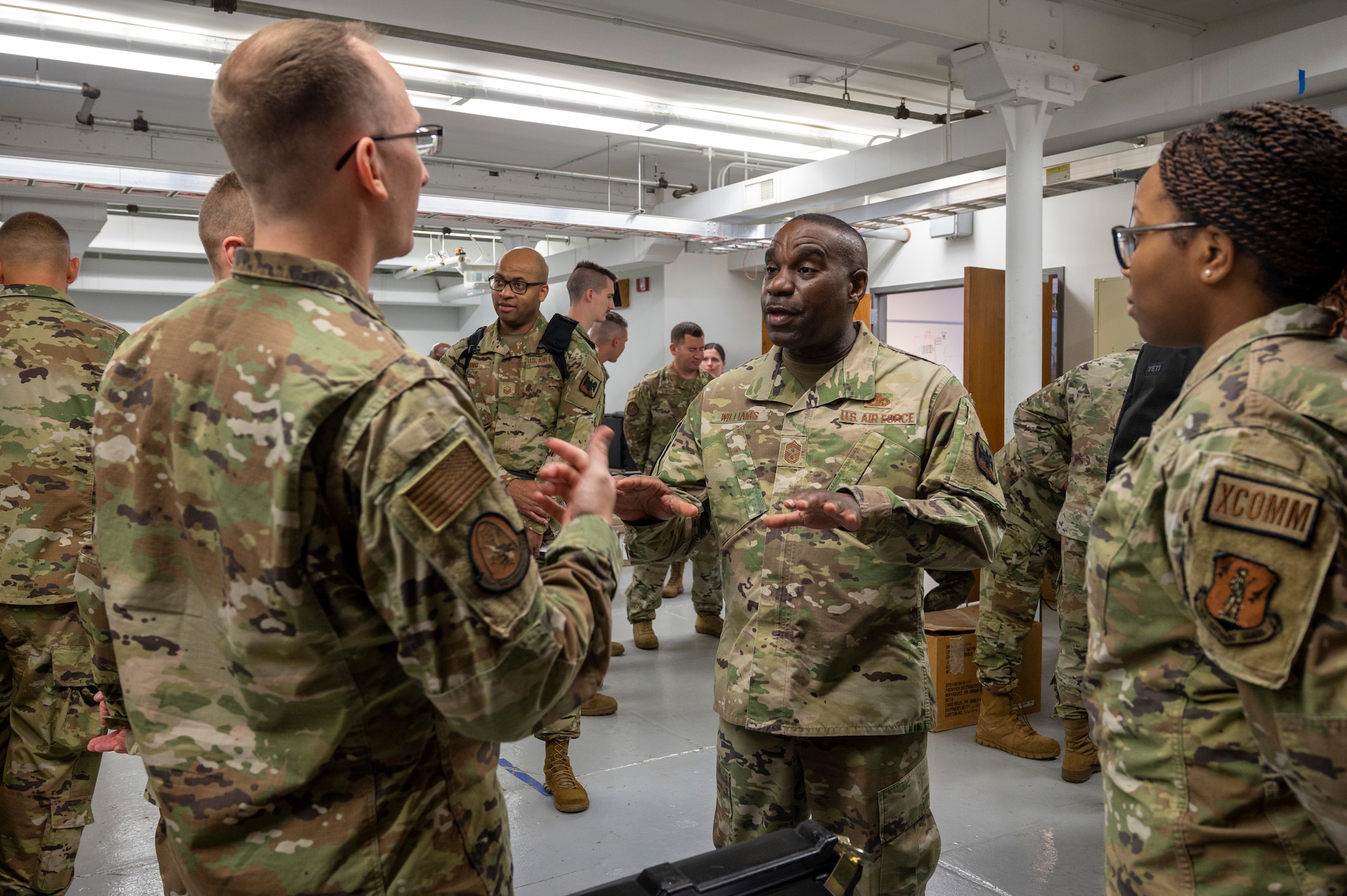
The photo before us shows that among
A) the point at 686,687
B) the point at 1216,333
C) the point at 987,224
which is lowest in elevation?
the point at 686,687

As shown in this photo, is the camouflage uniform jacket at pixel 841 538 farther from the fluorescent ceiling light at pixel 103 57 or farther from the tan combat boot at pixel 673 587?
the fluorescent ceiling light at pixel 103 57

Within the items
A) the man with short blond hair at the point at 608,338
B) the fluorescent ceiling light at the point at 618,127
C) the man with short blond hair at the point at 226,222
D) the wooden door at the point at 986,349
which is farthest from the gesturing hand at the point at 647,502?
the fluorescent ceiling light at the point at 618,127

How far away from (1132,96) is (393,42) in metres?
4.85

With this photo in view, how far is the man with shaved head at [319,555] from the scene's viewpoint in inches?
38.8

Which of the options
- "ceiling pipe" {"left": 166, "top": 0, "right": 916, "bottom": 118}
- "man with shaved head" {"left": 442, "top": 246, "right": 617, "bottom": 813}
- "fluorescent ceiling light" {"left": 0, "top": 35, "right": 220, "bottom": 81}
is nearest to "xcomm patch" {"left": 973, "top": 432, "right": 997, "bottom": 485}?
"man with shaved head" {"left": 442, "top": 246, "right": 617, "bottom": 813}

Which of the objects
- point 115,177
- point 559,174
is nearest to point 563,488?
point 115,177

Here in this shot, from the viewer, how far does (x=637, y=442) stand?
22.2ft

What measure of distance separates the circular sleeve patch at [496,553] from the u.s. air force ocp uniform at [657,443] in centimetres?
477

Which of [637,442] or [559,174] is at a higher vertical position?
[559,174]

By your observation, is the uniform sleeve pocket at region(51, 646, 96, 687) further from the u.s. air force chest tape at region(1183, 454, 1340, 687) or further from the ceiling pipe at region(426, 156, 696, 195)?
the ceiling pipe at region(426, 156, 696, 195)

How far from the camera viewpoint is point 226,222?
7.18ft

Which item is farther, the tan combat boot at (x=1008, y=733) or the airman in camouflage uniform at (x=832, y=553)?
the tan combat boot at (x=1008, y=733)

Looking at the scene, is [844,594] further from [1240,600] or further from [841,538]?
[1240,600]

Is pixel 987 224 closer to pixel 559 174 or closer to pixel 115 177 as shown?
pixel 559 174
